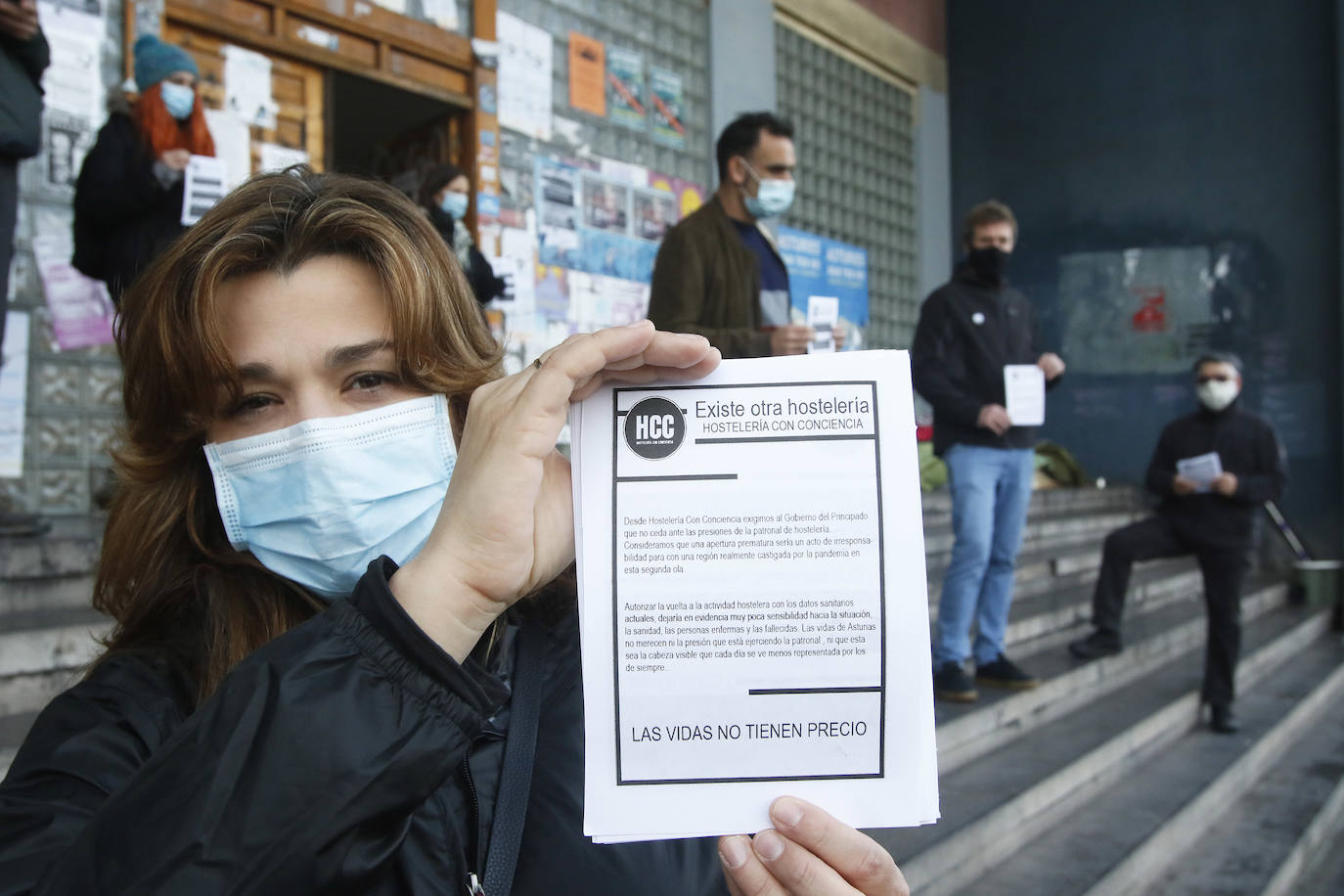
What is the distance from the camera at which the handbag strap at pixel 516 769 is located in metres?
1.00

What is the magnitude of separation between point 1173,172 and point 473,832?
412 inches

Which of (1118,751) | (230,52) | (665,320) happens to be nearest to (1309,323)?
(1118,751)

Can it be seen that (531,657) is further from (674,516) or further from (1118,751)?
(1118,751)

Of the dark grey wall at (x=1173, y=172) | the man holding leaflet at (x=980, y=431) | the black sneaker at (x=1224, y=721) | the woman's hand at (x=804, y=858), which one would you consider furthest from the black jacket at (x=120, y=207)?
the dark grey wall at (x=1173, y=172)

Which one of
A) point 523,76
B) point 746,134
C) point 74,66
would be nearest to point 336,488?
point 746,134

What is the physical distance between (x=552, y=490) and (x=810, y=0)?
8.54 m

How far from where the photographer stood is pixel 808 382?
34.4 inches

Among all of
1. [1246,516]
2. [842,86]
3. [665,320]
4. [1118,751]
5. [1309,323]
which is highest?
[842,86]

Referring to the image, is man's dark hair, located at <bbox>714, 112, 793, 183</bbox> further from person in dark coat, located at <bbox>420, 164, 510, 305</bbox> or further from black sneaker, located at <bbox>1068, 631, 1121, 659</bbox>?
black sneaker, located at <bbox>1068, 631, 1121, 659</bbox>

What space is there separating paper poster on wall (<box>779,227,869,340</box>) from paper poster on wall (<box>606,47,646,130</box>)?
70.1 inches

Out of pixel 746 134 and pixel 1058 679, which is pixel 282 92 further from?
pixel 1058 679

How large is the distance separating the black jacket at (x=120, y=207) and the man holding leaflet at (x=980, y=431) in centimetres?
281

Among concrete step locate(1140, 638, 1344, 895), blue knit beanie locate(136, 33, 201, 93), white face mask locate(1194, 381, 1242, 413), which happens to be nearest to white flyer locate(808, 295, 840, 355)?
concrete step locate(1140, 638, 1344, 895)

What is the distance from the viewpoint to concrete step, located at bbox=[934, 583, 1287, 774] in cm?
377
